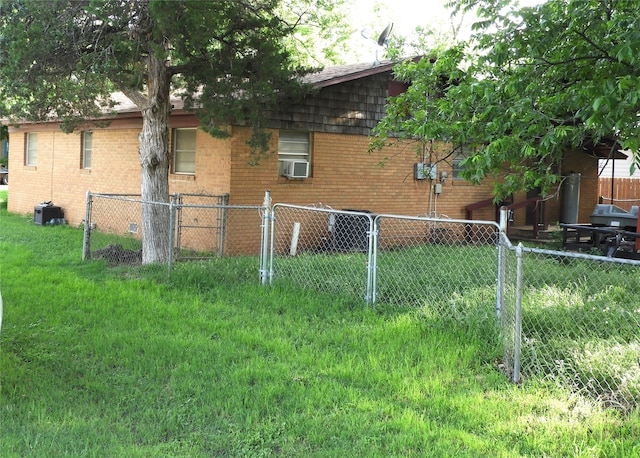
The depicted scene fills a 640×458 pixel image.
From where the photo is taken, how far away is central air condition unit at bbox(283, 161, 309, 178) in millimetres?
13648

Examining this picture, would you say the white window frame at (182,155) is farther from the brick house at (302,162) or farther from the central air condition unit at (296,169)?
the central air condition unit at (296,169)

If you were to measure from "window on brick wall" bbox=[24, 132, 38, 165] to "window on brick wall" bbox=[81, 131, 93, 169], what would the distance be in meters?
3.30

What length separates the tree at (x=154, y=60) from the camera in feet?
31.9

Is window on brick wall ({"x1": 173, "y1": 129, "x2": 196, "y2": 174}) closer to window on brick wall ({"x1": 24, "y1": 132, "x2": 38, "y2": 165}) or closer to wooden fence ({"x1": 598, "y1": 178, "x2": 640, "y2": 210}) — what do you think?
window on brick wall ({"x1": 24, "y1": 132, "x2": 38, "y2": 165})

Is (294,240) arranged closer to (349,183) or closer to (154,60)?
(349,183)

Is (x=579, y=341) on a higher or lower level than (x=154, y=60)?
lower

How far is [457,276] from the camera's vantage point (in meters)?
9.87

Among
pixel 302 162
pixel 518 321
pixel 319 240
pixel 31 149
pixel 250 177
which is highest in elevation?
pixel 31 149

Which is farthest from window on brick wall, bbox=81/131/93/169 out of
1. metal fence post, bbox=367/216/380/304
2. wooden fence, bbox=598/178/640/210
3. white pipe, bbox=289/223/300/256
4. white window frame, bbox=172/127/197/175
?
wooden fence, bbox=598/178/640/210

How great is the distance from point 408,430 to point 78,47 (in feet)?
27.5

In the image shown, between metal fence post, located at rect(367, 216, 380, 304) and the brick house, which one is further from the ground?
the brick house

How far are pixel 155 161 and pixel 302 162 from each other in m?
3.58

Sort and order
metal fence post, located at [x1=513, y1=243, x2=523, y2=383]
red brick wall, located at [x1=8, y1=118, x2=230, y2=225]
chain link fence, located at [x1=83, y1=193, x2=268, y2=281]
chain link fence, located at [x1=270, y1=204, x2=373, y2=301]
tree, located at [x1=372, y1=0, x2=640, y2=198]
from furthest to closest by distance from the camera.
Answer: red brick wall, located at [x1=8, y1=118, x2=230, y2=225] < chain link fence, located at [x1=83, y1=193, x2=268, y2=281] < chain link fence, located at [x1=270, y1=204, x2=373, y2=301] < tree, located at [x1=372, y1=0, x2=640, y2=198] < metal fence post, located at [x1=513, y1=243, x2=523, y2=383]

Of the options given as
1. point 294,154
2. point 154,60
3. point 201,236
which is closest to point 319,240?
point 294,154
